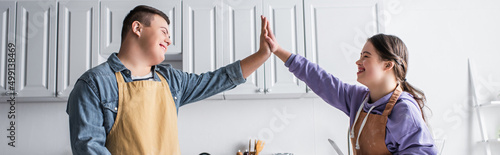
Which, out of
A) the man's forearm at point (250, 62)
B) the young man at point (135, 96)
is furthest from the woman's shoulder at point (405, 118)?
the young man at point (135, 96)

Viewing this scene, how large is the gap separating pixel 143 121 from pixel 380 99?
819 mm

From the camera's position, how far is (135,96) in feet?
4.00

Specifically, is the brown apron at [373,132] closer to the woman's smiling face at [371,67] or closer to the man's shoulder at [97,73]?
the woman's smiling face at [371,67]

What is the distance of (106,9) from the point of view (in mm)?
2391

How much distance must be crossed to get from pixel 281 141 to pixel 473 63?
4.72 feet

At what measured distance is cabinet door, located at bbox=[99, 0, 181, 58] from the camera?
2354mm

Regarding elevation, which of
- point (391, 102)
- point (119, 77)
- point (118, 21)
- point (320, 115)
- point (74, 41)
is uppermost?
point (118, 21)

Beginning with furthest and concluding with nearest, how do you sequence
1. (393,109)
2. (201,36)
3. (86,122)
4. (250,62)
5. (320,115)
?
(320,115) < (201,36) < (250,62) < (393,109) < (86,122)

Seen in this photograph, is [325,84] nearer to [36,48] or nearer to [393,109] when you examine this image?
[393,109]

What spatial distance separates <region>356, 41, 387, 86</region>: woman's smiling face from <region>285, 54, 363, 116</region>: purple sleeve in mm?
108

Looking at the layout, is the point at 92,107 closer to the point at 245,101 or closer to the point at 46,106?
the point at 245,101

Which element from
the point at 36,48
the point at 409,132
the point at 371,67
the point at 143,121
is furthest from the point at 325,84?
the point at 36,48

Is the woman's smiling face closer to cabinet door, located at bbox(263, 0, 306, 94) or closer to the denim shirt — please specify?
the denim shirt

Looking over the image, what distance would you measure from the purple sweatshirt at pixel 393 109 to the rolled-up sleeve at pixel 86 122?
791 mm
